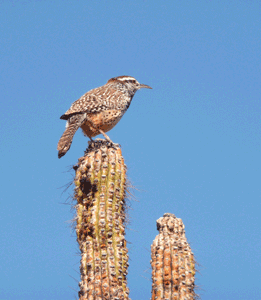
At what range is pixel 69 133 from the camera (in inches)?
237

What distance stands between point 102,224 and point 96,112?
7.44 ft

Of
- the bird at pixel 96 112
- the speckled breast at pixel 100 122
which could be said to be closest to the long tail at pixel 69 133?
the bird at pixel 96 112

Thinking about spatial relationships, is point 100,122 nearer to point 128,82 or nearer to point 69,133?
point 69,133

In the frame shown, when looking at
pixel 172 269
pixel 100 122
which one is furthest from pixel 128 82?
pixel 172 269

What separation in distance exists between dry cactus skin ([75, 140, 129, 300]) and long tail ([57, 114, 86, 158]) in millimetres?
545

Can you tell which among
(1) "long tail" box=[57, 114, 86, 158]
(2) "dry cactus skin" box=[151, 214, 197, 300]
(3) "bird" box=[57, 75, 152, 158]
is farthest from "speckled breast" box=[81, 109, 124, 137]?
(2) "dry cactus skin" box=[151, 214, 197, 300]

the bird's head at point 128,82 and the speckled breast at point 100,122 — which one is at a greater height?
the bird's head at point 128,82

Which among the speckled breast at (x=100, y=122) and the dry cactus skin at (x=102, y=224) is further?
the speckled breast at (x=100, y=122)

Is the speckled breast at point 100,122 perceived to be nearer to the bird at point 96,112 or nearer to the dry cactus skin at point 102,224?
the bird at point 96,112

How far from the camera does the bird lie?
6117 millimetres

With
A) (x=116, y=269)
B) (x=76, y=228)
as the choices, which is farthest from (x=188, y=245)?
(x=76, y=228)

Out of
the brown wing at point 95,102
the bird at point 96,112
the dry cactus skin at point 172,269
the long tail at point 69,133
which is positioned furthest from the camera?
the brown wing at point 95,102

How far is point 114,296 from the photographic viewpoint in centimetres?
470

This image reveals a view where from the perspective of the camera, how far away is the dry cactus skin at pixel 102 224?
15.6 feet
